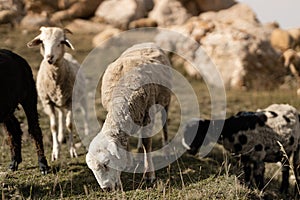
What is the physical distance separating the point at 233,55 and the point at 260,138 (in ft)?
47.9

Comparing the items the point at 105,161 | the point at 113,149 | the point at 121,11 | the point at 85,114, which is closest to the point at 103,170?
the point at 105,161

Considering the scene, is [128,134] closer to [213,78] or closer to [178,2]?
[213,78]

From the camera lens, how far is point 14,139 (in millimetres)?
7348

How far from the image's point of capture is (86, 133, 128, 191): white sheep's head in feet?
18.0

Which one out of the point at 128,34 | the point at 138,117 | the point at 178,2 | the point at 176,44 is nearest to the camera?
the point at 138,117

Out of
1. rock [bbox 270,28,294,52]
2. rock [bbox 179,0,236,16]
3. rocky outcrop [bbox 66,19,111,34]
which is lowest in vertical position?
rock [bbox 270,28,294,52]

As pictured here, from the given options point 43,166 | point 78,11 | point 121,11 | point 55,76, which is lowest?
point 43,166

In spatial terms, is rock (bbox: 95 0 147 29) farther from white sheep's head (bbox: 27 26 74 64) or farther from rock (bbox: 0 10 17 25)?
white sheep's head (bbox: 27 26 74 64)

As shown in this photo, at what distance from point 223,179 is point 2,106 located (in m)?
3.70

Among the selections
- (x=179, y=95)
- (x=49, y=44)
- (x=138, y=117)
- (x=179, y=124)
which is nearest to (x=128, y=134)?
(x=138, y=117)

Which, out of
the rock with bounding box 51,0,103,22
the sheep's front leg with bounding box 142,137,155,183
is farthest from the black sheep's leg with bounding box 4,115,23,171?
the rock with bounding box 51,0,103,22

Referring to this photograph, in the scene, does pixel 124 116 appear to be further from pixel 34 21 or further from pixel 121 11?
pixel 121 11

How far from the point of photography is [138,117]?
6559mm

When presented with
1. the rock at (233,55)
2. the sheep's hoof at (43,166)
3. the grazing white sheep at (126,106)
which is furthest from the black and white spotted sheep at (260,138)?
the rock at (233,55)
